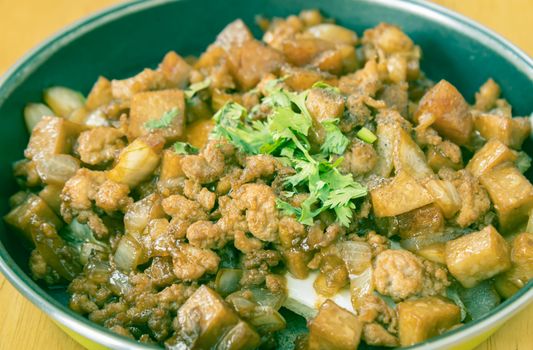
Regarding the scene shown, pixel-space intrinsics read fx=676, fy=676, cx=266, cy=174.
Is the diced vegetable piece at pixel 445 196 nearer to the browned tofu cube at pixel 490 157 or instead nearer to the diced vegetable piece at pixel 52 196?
the browned tofu cube at pixel 490 157

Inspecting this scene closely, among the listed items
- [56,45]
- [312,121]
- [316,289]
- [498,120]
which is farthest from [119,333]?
[498,120]

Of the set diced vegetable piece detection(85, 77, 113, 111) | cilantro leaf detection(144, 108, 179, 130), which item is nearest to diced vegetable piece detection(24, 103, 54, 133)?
diced vegetable piece detection(85, 77, 113, 111)

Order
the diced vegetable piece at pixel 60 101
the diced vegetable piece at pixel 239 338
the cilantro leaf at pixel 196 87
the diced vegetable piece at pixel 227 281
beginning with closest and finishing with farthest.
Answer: the diced vegetable piece at pixel 239 338
the diced vegetable piece at pixel 227 281
the cilantro leaf at pixel 196 87
the diced vegetable piece at pixel 60 101

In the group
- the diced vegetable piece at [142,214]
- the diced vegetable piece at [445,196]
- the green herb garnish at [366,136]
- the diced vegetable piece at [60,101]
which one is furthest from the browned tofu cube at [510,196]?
the diced vegetable piece at [60,101]

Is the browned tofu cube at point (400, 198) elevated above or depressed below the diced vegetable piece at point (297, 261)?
above

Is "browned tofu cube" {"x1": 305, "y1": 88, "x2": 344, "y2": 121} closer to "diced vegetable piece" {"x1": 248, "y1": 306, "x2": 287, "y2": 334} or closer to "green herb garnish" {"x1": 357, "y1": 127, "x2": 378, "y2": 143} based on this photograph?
"green herb garnish" {"x1": 357, "y1": 127, "x2": 378, "y2": 143}

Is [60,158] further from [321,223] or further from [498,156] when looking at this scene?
[498,156]
